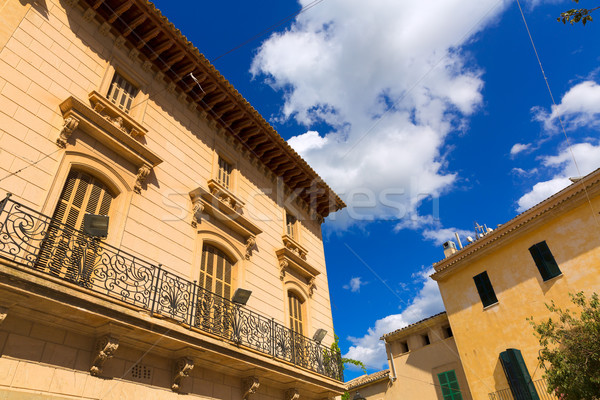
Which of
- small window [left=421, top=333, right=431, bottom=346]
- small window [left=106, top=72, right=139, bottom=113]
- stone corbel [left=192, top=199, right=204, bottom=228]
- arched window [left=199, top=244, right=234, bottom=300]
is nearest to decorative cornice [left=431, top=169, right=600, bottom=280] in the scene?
small window [left=421, top=333, right=431, bottom=346]

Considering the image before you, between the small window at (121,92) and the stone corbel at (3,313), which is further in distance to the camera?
the small window at (121,92)

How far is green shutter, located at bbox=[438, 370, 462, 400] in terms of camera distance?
62.5 feet

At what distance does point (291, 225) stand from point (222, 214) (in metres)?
4.77

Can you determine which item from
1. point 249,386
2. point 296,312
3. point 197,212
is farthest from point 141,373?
point 296,312

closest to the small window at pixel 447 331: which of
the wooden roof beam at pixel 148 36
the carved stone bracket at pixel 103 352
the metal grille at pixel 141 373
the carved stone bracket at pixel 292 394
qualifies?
the carved stone bracket at pixel 292 394

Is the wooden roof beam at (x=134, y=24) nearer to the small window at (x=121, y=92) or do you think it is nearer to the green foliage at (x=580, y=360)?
the small window at (x=121, y=92)

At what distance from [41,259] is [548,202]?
18.9 m

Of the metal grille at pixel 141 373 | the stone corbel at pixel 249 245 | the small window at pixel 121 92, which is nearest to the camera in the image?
the metal grille at pixel 141 373

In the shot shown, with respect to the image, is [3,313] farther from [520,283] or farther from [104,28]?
[520,283]

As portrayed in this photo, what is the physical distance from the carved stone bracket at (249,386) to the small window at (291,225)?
632 cm

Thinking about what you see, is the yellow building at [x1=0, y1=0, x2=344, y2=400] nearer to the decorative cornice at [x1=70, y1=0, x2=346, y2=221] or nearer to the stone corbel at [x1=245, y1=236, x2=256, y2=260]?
the decorative cornice at [x1=70, y1=0, x2=346, y2=221]

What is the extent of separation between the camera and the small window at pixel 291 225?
1465 centimetres

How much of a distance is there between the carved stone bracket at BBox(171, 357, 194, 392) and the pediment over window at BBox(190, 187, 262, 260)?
3.56 m

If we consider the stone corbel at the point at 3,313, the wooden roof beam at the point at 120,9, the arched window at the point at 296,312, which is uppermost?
the wooden roof beam at the point at 120,9
